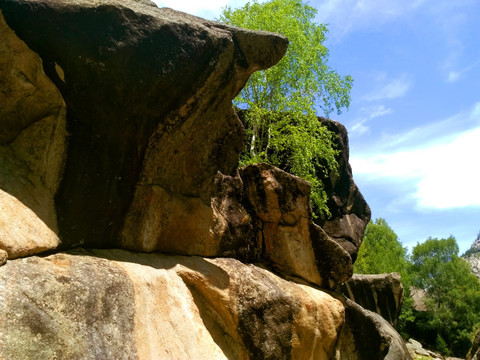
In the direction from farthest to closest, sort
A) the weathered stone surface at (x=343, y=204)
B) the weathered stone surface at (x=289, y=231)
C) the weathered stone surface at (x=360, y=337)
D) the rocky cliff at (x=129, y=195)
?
the weathered stone surface at (x=343, y=204) → the weathered stone surface at (x=360, y=337) → the weathered stone surface at (x=289, y=231) → the rocky cliff at (x=129, y=195)

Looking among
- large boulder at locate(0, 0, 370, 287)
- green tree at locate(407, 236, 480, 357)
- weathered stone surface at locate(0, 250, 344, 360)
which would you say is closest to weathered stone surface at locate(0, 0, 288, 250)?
large boulder at locate(0, 0, 370, 287)

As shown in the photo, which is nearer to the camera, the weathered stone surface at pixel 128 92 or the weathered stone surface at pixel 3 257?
the weathered stone surface at pixel 3 257

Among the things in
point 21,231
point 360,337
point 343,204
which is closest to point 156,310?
point 21,231

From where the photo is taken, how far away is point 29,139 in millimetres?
6348

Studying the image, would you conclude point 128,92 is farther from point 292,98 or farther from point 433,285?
point 433,285

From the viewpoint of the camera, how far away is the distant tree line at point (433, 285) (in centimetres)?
4408

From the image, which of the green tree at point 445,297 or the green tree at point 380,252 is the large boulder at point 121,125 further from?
the green tree at point 445,297

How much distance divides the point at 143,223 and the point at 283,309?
287 cm

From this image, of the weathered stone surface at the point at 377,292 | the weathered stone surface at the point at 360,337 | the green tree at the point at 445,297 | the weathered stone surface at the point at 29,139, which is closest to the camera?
the weathered stone surface at the point at 29,139

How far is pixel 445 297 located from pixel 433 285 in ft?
9.27

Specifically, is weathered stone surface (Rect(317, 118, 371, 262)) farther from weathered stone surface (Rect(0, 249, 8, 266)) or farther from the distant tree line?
weathered stone surface (Rect(0, 249, 8, 266))

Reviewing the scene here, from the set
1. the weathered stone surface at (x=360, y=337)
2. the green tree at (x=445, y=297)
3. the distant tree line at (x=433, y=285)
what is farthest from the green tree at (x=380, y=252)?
the weathered stone surface at (x=360, y=337)

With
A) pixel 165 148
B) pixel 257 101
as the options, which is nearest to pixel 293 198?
pixel 165 148

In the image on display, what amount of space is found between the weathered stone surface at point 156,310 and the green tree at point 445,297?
4047cm
